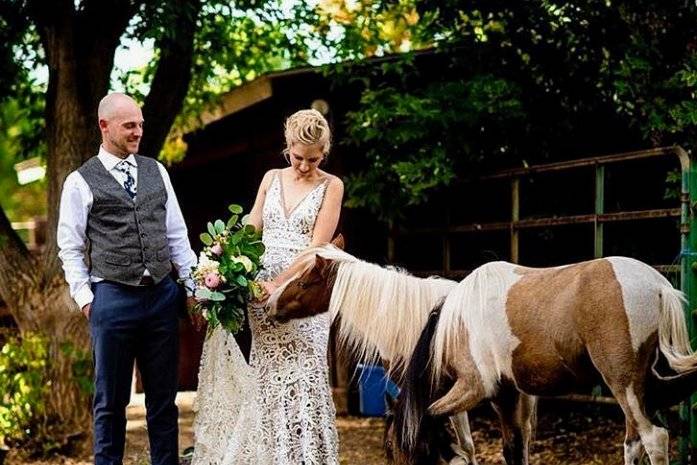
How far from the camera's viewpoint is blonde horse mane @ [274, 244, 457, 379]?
16.9 ft

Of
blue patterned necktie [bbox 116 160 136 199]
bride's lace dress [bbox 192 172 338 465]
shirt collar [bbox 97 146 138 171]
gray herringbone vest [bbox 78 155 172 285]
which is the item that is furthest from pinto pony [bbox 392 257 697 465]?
shirt collar [bbox 97 146 138 171]

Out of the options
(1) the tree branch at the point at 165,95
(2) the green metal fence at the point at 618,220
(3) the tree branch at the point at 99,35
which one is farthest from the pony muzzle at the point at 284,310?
(1) the tree branch at the point at 165,95

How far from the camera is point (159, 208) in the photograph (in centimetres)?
493

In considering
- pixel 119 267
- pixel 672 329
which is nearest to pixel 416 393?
pixel 672 329

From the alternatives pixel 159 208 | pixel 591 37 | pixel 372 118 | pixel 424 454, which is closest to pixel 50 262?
pixel 372 118

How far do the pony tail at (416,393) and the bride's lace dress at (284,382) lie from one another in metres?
0.37

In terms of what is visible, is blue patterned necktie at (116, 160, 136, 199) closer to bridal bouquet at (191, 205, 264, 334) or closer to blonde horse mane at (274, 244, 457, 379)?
bridal bouquet at (191, 205, 264, 334)

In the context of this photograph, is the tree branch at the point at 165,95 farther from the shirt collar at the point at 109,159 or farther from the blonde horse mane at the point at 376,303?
the blonde horse mane at the point at 376,303

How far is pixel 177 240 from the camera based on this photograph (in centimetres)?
511

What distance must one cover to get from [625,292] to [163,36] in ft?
13.8

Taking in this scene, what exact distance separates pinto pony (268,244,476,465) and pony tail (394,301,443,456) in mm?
117

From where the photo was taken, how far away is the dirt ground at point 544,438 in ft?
23.3

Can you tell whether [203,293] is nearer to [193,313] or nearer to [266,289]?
[193,313]

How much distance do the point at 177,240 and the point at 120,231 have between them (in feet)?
1.29
